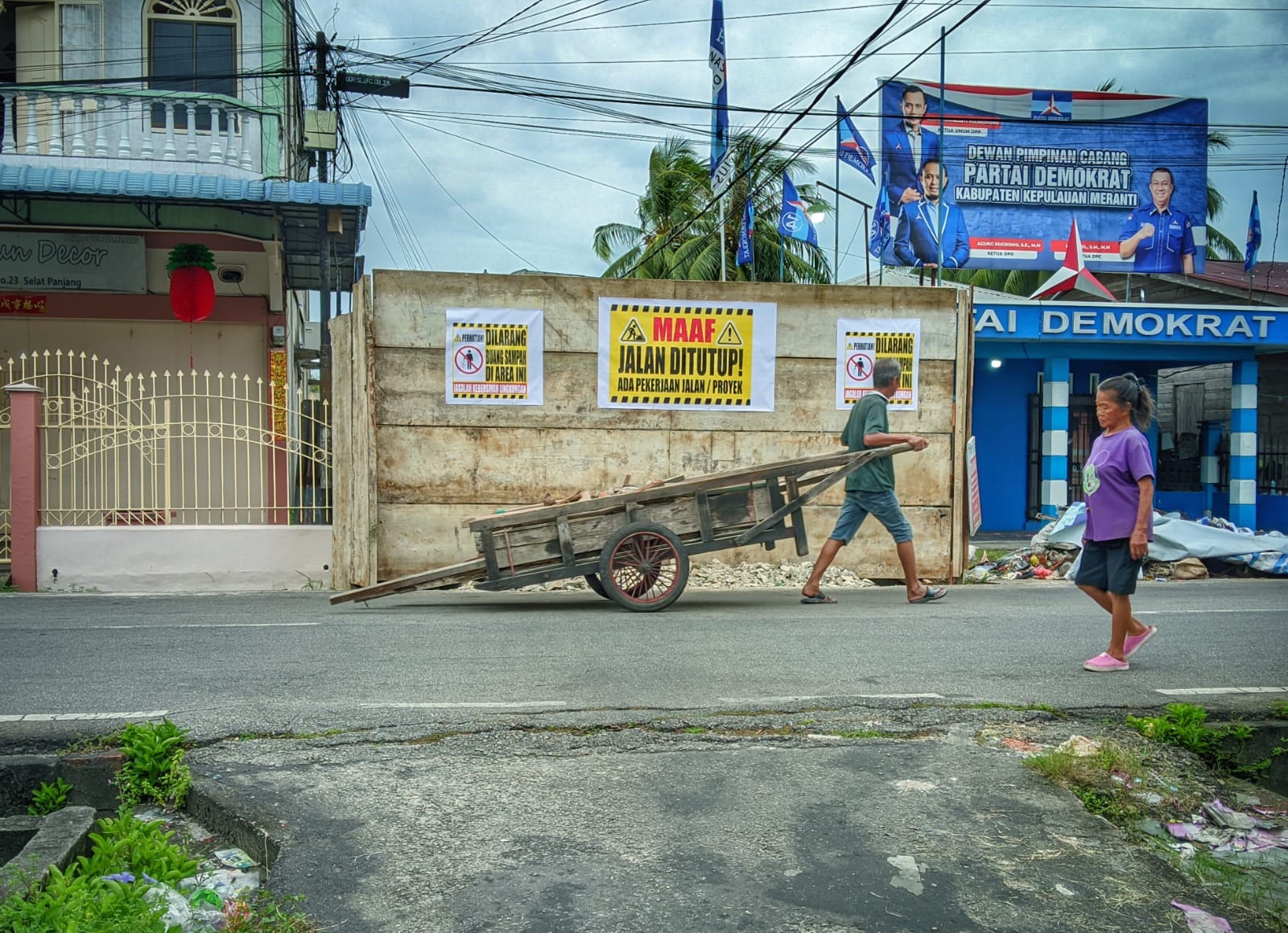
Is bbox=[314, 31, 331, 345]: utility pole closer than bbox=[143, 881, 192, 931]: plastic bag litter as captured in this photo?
No

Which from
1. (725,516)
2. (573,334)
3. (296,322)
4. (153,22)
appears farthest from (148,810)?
(296,322)

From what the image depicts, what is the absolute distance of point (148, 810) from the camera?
155 inches

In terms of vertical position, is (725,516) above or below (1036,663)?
above

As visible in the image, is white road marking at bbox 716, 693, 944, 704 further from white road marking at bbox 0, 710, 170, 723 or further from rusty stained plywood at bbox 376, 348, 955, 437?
rusty stained plywood at bbox 376, 348, 955, 437

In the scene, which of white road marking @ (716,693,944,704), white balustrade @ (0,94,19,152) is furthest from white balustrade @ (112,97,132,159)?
white road marking @ (716,693,944,704)

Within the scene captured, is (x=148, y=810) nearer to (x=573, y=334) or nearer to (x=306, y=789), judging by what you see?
(x=306, y=789)

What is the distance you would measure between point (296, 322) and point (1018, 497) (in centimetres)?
1423

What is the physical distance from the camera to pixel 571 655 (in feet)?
20.9

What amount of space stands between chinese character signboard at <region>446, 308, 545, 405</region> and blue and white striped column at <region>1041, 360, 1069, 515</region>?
32.1 ft

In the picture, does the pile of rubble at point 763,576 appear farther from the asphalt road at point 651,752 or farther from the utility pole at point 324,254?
the utility pole at point 324,254

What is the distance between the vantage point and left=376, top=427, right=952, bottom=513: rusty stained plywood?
1030 cm

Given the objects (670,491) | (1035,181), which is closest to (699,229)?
(1035,181)

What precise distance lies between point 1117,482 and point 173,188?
11.2 meters

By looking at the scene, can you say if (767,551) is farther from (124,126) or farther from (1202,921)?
(124,126)
